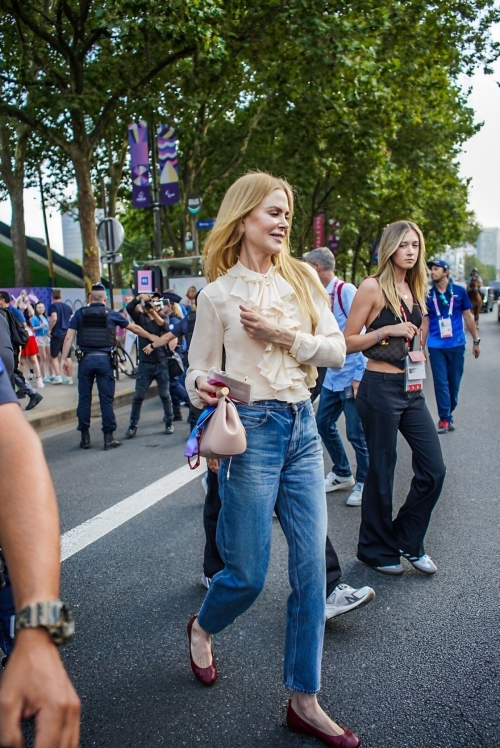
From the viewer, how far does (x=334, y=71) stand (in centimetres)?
1414

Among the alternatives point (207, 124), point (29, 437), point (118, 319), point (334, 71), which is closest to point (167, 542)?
point (29, 437)

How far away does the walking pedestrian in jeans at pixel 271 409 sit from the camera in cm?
239

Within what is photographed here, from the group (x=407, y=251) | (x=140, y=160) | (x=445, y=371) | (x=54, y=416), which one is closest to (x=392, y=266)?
(x=407, y=251)

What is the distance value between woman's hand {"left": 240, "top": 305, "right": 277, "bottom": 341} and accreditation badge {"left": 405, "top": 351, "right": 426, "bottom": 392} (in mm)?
1596

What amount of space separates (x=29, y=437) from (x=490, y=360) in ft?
53.7

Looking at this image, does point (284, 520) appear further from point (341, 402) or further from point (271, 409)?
point (341, 402)

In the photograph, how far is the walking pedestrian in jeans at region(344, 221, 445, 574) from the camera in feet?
12.3

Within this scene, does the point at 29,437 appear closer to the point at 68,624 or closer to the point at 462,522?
the point at 68,624

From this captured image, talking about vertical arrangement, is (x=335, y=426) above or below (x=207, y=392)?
below

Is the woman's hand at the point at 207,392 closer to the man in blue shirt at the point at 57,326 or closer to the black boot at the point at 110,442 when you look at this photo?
the black boot at the point at 110,442

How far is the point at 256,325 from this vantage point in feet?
7.77

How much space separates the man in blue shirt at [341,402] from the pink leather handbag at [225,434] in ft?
9.66

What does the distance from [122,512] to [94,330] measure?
3.45 meters

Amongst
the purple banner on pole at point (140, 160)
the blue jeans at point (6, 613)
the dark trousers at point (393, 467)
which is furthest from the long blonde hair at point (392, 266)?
the purple banner on pole at point (140, 160)
